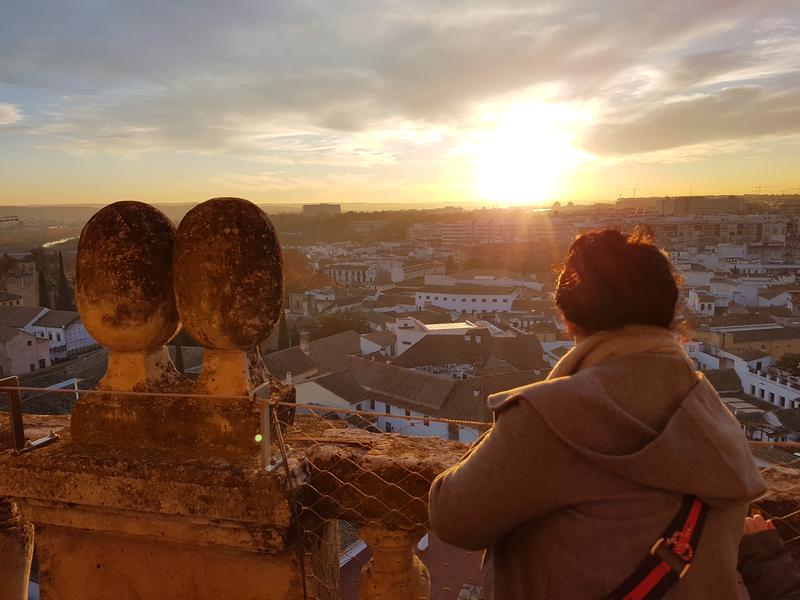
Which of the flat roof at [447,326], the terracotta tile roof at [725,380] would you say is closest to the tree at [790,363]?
the terracotta tile roof at [725,380]

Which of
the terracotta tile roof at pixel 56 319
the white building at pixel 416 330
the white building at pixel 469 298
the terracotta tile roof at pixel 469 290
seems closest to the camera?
the white building at pixel 416 330

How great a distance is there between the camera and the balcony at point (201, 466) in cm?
190

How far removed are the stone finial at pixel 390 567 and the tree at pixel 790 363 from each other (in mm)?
26788

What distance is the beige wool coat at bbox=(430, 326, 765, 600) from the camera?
1111 millimetres

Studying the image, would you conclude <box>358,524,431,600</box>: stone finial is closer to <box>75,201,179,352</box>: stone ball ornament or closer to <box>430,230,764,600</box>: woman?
<box>430,230,764,600</box>: woman

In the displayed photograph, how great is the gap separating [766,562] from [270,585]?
131 centimetres

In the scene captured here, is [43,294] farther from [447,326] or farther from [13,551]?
[13,551]

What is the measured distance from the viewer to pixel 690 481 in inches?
43.6

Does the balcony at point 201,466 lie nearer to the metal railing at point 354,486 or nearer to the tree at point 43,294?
the metal railing at point 354,486

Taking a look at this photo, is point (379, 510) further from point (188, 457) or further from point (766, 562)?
point (766, 562)

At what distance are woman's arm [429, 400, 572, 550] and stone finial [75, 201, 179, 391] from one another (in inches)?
49.2

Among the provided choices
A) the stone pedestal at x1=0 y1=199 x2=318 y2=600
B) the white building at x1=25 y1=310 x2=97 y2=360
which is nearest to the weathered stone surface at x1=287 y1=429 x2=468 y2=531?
the stone pedestal at x1=0 y1=199 x2=318 y2=600

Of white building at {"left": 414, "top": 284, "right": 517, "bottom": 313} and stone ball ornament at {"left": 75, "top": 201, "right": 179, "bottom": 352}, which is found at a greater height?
stone ball ornament at {"left": 75, "top": 201, "right": 179, "bottom": 352}

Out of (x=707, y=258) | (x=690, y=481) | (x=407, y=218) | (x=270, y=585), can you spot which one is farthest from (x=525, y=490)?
(x=407, y=218)
